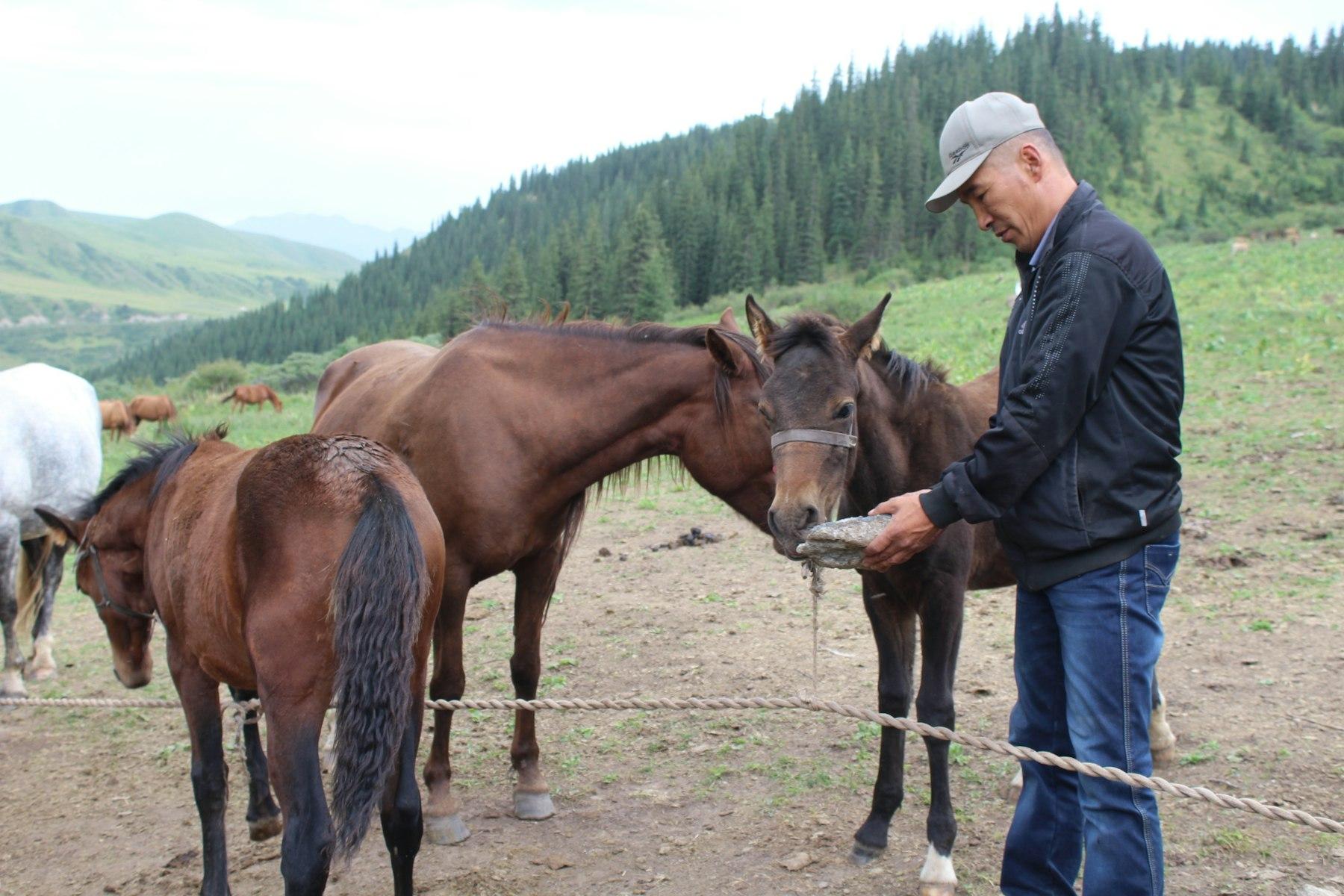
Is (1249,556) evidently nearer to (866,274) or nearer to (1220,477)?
(1220,477)

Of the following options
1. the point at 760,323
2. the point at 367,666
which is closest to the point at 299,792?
the point at 367,666

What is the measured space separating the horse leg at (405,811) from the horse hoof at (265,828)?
1.48 m

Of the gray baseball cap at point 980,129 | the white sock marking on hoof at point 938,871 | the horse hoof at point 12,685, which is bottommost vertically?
the horse hoof at point 12,685

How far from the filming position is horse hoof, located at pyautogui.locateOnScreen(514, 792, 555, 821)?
4.71 meters

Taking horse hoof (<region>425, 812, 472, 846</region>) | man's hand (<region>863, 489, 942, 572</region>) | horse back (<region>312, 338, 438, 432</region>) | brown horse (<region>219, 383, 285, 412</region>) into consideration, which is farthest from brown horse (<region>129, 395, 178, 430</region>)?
man's hand (<region>863, 489, 942, 572</region>)

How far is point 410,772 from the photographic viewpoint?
3316 millimetres

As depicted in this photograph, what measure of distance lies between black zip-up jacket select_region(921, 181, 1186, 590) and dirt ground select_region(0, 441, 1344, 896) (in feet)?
6.44

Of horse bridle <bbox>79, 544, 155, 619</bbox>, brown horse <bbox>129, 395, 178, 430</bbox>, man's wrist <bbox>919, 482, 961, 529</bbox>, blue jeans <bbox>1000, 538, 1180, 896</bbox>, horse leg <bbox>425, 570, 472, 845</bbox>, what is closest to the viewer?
blue jeans <bbox>1000, 538, 1180, 896</bbox>

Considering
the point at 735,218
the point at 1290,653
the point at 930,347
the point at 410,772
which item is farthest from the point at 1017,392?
the point at 735,218

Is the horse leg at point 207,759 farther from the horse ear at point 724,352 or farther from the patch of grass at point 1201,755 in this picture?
the patch of grass at point 1201,755

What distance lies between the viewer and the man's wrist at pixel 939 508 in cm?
264

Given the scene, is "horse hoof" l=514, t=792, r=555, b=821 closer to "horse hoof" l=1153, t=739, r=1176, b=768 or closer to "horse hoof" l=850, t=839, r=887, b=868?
"horse hoof" l=850, t=839, r=887, b=868

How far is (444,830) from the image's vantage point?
4.51 m

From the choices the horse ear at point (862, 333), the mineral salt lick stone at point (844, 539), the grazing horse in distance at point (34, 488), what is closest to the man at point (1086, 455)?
the mineral salt lick stone at point (844, 539)
